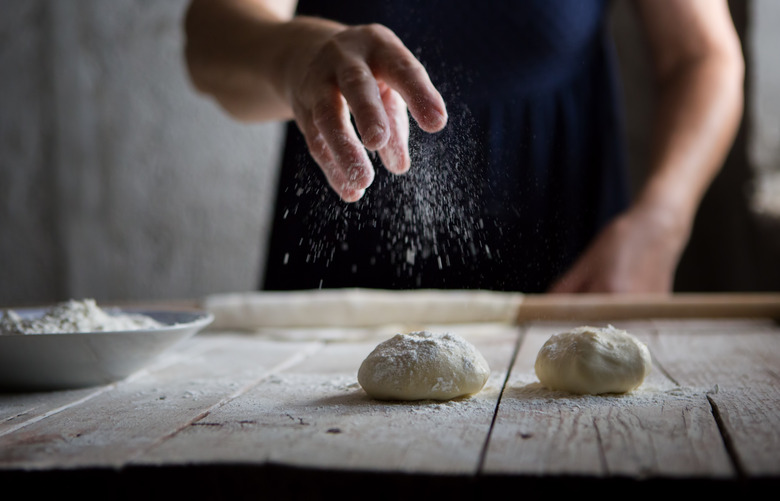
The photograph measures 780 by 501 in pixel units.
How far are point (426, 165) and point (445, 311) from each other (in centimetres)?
71

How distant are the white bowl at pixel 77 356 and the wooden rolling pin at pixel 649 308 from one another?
0.82 meters

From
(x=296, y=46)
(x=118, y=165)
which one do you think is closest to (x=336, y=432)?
(x=296, y=46)

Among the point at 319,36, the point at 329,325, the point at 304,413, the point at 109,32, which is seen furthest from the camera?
the point at 109,32

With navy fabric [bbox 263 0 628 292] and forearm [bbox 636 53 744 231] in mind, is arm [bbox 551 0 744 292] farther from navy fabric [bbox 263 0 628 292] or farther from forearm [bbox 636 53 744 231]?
navy fabric [bbox 263 0 628 292]

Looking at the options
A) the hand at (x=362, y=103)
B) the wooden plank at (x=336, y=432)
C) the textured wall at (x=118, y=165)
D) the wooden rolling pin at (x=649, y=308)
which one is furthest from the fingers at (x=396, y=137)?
the textured wall at (x=118, y=165)

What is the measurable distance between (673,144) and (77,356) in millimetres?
1630

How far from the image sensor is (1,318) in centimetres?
94

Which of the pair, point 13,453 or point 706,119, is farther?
point 706,119

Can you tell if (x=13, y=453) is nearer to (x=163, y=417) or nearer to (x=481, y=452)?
(x=163, y=417)

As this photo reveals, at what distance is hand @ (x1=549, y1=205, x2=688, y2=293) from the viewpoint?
174 cm

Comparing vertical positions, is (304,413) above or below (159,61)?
below

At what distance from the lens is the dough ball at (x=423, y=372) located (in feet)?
2.55

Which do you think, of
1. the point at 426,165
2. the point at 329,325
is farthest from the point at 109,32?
the point at 426,165

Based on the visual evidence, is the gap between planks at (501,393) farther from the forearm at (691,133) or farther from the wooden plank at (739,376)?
the forearm at (691,133)
